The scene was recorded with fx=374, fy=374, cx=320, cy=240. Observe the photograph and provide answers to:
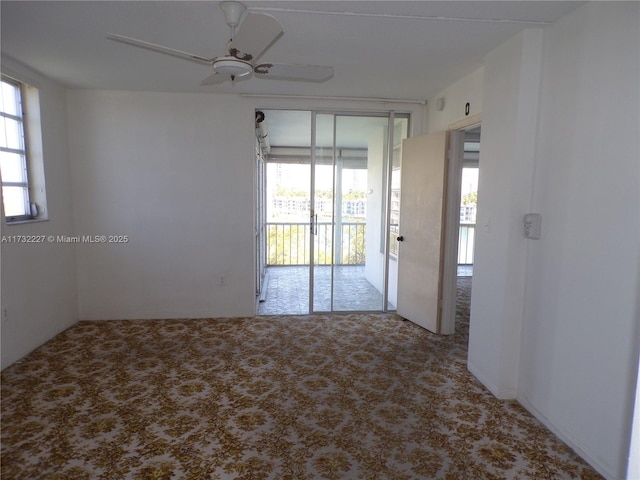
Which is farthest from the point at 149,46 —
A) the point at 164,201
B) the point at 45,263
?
the point at 45,263

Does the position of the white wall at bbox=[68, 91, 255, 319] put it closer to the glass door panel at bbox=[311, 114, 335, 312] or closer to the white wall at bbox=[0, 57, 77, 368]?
the white wall at bbox=[0, 57, 77, 368]

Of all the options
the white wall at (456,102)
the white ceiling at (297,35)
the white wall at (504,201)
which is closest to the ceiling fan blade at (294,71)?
the white ceiling at (297,35)

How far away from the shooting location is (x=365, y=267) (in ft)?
16.2

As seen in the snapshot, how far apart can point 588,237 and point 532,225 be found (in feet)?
1.46

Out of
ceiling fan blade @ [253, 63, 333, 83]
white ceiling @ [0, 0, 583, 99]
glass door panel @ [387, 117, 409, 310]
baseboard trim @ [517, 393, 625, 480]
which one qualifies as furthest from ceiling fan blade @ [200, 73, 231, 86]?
baseboard trim @ [517, 393, 625, 480]

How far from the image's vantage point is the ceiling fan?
5.95 ft

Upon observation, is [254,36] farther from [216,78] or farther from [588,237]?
[588,237]

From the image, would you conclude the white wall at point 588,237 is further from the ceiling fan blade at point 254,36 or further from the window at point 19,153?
the window at point 19,153

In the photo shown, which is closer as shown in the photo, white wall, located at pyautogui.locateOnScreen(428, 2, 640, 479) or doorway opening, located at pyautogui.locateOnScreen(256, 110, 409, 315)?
white wall, located at pyautogui.locateOnScreen(428, 2, 640, 479)

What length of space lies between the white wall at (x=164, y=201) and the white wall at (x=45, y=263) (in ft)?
0.53

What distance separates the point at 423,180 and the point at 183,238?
2814 mm

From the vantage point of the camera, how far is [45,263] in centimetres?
367

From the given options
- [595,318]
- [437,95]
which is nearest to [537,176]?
A: [595,318]

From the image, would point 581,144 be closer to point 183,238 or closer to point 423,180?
point 423,180
